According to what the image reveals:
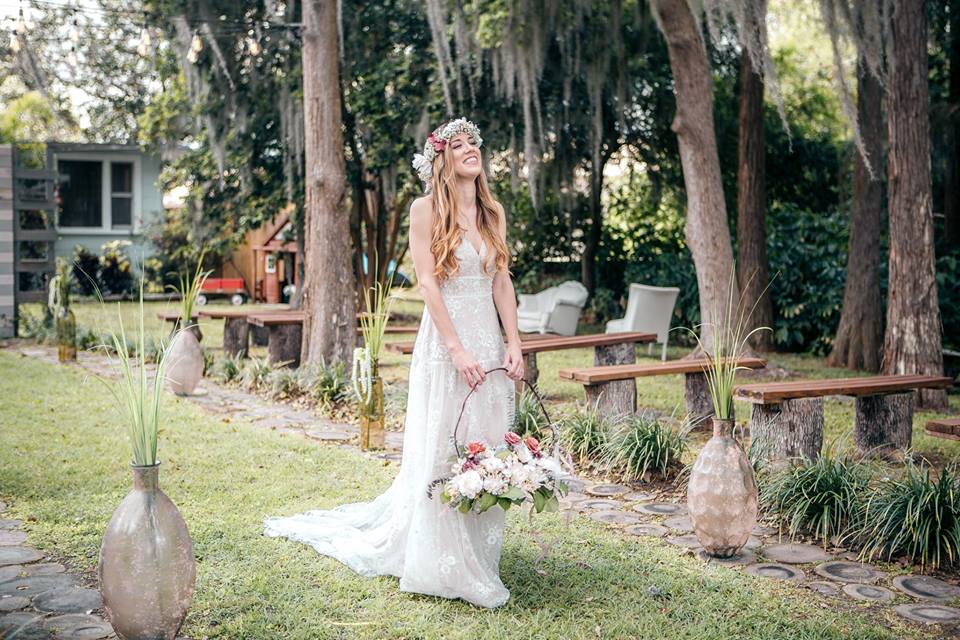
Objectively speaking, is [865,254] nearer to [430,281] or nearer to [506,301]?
[506,301]

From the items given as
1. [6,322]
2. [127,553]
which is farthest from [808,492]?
[6,322]

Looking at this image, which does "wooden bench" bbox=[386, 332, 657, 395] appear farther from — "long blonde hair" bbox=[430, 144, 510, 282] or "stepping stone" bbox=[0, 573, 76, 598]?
"stepping stone" bbox=[0, 573, 76, 598]

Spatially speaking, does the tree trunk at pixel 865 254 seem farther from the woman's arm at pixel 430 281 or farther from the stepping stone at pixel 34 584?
the stepping stone at pixel 34 584

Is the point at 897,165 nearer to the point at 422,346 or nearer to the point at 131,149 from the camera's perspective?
the point at 422,346

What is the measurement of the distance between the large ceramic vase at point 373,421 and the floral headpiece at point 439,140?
98.7 inches

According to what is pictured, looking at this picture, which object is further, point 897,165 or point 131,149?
point 131,149

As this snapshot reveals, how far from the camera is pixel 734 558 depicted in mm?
4145

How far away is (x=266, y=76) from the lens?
505 inches

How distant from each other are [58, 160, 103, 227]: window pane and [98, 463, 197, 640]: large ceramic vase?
18884 millimetres

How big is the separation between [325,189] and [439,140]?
15.5ft

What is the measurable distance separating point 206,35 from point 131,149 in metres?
7.96

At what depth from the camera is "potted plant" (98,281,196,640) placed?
2.93m

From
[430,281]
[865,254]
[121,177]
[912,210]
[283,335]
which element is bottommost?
[283,335]

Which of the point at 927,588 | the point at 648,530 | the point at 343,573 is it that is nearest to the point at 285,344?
the point at 648,530
